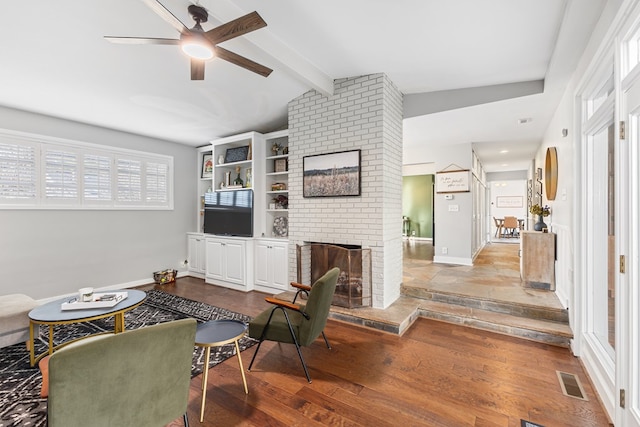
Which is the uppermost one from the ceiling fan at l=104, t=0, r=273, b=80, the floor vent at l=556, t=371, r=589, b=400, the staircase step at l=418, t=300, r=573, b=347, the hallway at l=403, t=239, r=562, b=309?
the ceiling fan at l=104, t=0, r=273, b=80

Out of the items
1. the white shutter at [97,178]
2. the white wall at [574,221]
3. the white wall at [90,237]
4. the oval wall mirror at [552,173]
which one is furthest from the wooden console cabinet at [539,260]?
the white shutter at [97,178]

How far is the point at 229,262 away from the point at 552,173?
17.0ft

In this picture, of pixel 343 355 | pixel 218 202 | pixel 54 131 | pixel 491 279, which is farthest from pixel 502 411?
pixel 54 131

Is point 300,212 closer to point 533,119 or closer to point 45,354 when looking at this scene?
point 45,354

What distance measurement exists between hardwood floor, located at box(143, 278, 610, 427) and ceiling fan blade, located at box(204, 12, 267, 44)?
2.57 metres

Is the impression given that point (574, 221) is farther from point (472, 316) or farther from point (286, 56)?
point (286, 56)

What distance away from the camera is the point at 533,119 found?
4.36m

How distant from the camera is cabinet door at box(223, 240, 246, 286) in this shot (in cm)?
496

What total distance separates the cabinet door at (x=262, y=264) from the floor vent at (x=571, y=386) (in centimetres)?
376

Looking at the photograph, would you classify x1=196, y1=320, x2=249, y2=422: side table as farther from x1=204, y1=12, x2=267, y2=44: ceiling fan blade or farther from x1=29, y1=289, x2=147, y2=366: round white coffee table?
x1=204, y1=12, x2=267, y2=44: ceiling fan blade

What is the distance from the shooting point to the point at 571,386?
2264 millimetres

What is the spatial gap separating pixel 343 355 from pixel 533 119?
172 inches

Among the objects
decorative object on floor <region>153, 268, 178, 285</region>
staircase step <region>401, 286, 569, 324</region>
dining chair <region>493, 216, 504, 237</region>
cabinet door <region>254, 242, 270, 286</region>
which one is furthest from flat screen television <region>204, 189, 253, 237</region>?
dining chair <region>493, 216, 504, 237</region>

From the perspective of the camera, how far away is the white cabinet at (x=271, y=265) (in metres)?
4.61
